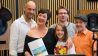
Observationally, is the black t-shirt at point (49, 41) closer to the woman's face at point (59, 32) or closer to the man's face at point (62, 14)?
the woman's face at point (59, 32)

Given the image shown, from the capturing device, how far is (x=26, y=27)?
3641 mm

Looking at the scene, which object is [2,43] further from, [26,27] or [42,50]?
[42,50]

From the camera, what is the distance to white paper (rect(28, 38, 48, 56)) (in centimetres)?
290

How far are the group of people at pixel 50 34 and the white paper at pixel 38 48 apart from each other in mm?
45

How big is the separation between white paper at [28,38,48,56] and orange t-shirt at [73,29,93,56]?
1.41ft

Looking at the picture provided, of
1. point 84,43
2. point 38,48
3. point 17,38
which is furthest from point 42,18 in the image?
point 17,38

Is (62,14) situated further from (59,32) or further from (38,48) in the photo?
(38,48)

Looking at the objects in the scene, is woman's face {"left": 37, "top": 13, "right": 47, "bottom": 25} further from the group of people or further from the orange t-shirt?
the orange t-shirt

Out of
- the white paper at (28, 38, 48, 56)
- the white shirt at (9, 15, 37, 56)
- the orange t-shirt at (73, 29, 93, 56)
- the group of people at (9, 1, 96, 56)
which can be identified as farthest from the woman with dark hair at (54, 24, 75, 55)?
the white shirt at (9, 15, 37, 56)

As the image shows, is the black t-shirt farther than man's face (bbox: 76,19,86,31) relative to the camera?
No

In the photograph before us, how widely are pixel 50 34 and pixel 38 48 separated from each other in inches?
8.3

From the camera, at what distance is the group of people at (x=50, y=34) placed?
9.65ft

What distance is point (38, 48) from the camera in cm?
291

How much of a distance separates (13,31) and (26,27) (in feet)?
0.58
